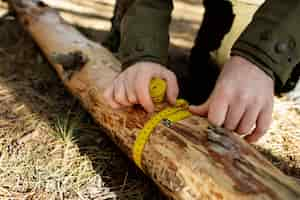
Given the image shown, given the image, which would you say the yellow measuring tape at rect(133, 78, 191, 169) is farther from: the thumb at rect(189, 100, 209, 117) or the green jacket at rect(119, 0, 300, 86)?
the green jacket at rect(119, 0, 300, 86)

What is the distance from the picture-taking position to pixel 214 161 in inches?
52.2

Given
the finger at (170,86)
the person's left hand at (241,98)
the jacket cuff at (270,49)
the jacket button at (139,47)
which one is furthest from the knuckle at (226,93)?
the jacket button at (139,47)

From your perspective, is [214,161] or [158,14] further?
[158,14]

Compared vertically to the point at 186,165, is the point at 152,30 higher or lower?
higher

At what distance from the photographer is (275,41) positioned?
1.34 metres

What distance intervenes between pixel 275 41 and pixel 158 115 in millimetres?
408

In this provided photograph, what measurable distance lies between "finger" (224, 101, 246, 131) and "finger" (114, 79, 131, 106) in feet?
1.07

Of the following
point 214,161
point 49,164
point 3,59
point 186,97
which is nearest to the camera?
point 214,161

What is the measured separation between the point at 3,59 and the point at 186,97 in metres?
0.90


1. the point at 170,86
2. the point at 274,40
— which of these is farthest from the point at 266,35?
the point at 170,86

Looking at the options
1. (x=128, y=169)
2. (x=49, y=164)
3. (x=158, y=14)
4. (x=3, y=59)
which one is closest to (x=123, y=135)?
(x=128, y=169)

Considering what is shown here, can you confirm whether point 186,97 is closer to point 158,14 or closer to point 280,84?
point 158,14

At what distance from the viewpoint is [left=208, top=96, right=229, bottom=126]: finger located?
4.27 ft

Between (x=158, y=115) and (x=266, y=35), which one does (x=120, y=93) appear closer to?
(x=158, y=115)
